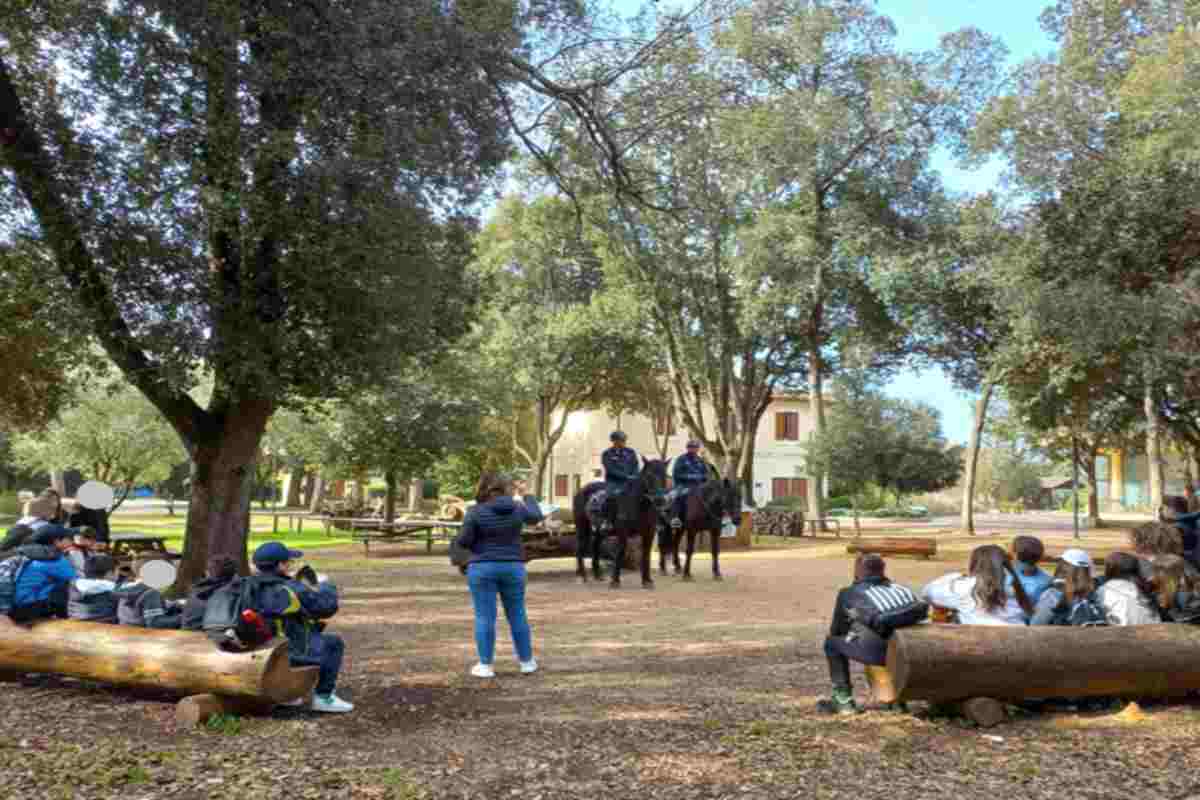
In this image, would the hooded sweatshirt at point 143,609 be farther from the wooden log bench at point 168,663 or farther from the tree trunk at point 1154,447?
the tree trunk at point 1154,447

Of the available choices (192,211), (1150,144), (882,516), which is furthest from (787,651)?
(882,516)

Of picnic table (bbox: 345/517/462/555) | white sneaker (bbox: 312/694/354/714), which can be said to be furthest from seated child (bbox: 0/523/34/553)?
picnic table (bbox: 345/517/462/555)

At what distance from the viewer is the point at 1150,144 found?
1812 centimetres

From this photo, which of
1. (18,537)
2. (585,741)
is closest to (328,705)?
(585,741)

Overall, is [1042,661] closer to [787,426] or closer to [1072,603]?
[1072,603]

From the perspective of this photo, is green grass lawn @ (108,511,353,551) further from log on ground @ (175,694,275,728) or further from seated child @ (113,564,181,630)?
log on ground @ (175,694,275,728)

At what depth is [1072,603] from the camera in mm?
6336

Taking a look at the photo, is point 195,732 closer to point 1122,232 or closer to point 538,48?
point 538,48

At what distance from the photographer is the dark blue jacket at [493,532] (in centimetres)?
709

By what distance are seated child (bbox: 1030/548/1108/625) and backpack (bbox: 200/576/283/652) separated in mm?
4881

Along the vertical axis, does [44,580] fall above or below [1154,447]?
below

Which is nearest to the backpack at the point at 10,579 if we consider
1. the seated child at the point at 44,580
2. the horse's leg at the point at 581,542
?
the seated child at the point at 44,580

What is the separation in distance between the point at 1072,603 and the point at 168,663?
5.82 meters

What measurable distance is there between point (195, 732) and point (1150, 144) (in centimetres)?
1915
